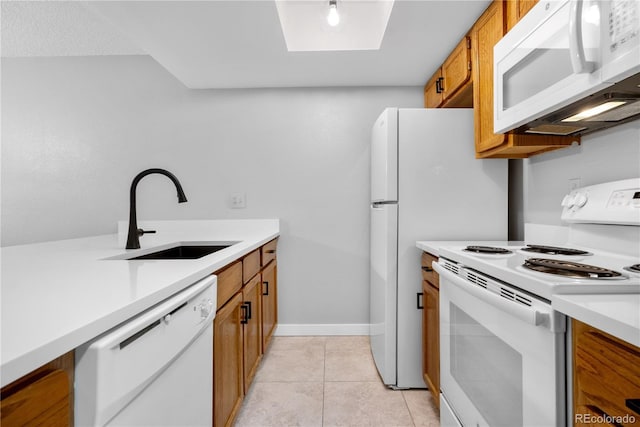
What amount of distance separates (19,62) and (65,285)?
294 centimetres

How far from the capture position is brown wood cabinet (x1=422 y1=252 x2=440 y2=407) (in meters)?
1.50

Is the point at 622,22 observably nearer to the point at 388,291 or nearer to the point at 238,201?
the point at 388,291

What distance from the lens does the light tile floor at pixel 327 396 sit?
1.53 m

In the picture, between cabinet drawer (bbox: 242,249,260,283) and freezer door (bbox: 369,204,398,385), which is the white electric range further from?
cabinet drawer (bbox: 242,249,260,283)

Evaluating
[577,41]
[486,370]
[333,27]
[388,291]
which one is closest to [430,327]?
[388,291]

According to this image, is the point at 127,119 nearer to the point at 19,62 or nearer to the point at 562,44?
the point at 19,62

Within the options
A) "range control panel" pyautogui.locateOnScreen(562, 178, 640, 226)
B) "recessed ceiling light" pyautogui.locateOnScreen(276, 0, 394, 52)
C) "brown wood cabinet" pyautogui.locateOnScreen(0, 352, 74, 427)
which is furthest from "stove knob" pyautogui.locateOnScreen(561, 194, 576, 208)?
"brown wood cabinet" pyautogui.locateOnScreen(0, 352, 74, 427)

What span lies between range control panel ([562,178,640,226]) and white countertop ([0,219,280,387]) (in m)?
1.39

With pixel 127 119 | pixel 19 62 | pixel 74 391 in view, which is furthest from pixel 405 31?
pixel 19 62

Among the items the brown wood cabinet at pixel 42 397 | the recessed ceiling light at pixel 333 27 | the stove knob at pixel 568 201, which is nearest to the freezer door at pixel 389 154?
the recessed ceiling light at pixel 333 27

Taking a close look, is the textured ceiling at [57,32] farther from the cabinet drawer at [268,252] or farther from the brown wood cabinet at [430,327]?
the brown wood cabinet at [430,327]

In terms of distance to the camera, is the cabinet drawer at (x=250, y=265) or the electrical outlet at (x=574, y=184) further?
the cabinet drawer at (x=250, y=265)

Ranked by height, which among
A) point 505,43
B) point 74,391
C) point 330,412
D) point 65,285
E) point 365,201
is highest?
point 505,43

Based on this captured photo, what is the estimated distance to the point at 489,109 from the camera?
59.9 inches
